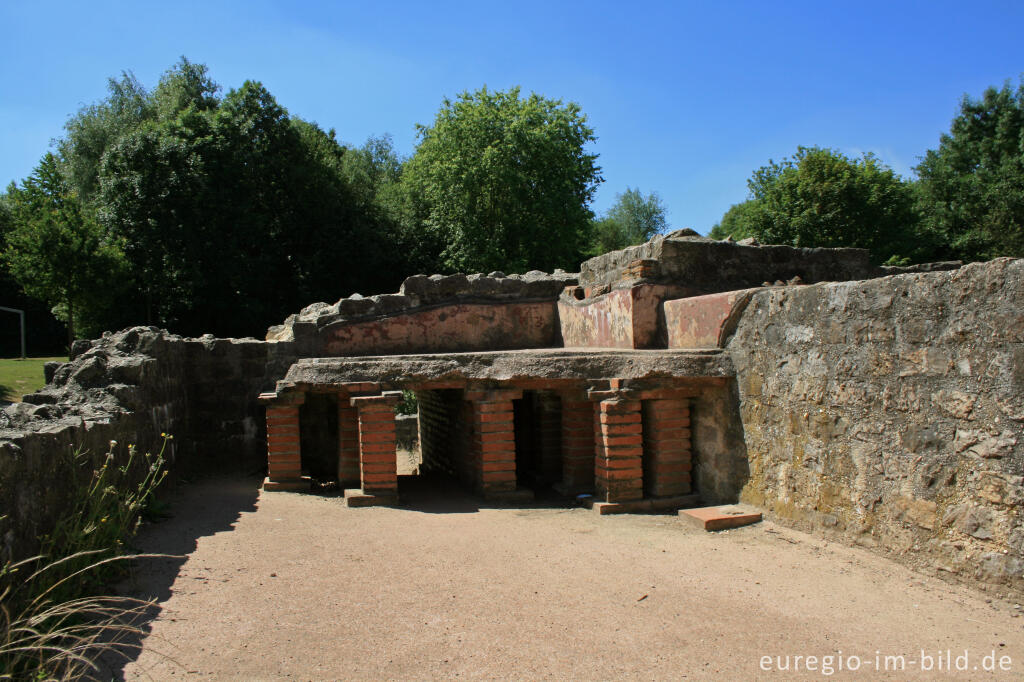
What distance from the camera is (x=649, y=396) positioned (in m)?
5.78

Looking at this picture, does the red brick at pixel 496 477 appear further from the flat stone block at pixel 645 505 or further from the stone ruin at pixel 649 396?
the flat stone block at pixel 645 505

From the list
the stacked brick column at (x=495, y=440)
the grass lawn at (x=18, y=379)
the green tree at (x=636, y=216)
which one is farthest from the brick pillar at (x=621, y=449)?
the green tree at (x=636, y=216)

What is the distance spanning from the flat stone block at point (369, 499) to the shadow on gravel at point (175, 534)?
77cm

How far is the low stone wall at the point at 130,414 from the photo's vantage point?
3244 millimetres

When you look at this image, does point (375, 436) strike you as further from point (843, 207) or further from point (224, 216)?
point (843, 207)

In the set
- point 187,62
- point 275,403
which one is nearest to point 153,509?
point 275,403

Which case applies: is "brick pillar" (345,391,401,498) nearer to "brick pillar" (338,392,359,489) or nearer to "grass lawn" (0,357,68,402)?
"brick pillar" (338,392,359,489)

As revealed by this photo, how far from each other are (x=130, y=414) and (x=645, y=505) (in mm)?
4084

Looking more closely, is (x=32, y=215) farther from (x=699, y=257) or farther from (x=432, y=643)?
(x=432, y=643)

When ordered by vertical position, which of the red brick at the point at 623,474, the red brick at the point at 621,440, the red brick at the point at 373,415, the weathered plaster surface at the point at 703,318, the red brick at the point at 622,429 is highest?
the weathered plaster surface at the point at 703,318

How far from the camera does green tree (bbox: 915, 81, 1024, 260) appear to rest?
20.7 m

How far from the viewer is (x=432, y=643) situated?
3205mm

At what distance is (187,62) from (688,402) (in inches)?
1049

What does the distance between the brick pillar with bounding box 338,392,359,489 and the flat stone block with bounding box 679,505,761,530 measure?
2.96 m
